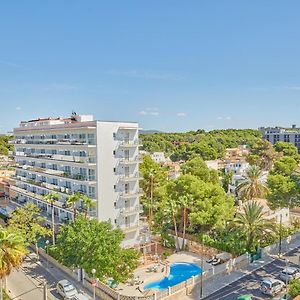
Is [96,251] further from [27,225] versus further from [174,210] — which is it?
[27,225]

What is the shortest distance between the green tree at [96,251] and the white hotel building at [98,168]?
24.5 ft

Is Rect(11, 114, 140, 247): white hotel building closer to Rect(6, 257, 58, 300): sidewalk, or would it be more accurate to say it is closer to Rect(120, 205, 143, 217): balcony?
Rect(120, 205, 143, 217): balcony

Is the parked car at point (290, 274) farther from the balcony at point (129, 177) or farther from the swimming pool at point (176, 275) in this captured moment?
the balcony at point (129, 177)

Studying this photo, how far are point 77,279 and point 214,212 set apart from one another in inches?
768

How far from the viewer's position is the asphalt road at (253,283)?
110ft

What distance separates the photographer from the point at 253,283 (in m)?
36.3

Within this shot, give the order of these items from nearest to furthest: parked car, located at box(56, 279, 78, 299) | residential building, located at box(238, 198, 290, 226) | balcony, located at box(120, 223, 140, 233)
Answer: parked car, located at box(56, 279, 78, 299)
balcony, located at box(120, 223, 140, 233)
residential building, located at box(238, 198, 290, 226)

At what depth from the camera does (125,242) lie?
44.9 metres

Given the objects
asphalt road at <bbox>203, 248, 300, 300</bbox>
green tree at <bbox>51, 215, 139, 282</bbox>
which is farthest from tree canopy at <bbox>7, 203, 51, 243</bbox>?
asphalt road at <bbox>203, 248, 300, 300</bbox>

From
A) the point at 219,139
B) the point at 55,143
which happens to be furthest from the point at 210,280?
the point at 219,139

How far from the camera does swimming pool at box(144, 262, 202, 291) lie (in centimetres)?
3703

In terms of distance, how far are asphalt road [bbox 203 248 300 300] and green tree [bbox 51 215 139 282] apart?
8.62 meters

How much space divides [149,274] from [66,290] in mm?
10476

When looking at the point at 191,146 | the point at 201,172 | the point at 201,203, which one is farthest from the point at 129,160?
the point at 191,146
